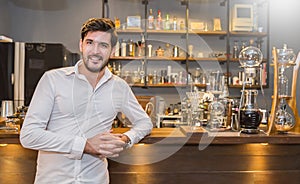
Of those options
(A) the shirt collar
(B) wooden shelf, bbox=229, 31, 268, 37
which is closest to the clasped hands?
(A) the shirt collar

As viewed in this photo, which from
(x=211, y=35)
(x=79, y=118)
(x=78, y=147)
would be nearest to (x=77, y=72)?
(x=79, y=118)

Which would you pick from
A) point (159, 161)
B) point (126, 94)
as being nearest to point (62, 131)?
point (126, 94)

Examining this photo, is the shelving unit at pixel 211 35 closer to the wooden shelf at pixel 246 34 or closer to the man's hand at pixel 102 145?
the wooden shelf at pixel 246 34

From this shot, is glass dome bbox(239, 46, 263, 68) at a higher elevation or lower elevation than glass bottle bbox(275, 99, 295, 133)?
higher

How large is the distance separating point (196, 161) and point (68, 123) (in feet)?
2.80

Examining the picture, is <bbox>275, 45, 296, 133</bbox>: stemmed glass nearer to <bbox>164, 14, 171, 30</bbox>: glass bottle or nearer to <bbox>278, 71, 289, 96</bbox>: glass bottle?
<bbox>278, 71, 289, 96</bbox>: glass bottle

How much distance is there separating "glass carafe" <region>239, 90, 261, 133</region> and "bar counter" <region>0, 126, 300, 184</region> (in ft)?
0.21

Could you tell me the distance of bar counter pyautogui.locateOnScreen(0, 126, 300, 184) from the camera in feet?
6.67

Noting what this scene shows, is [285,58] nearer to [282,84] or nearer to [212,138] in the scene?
[282,84]

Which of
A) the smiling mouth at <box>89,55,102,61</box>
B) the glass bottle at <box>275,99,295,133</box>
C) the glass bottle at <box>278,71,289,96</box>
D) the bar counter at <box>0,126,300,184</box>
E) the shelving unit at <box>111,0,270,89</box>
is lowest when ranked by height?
the bar counter at <box>0,126,300,184</box>

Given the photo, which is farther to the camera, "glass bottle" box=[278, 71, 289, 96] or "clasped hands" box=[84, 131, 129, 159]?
"glass bottle" box=[278, 71, 289, 96]

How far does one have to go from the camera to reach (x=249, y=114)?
208 cm

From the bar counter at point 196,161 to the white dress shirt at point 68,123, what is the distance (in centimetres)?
38

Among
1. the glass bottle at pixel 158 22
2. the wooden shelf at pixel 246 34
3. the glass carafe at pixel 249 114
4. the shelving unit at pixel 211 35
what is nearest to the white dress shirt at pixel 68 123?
the glass carafe at pixel 249 114
